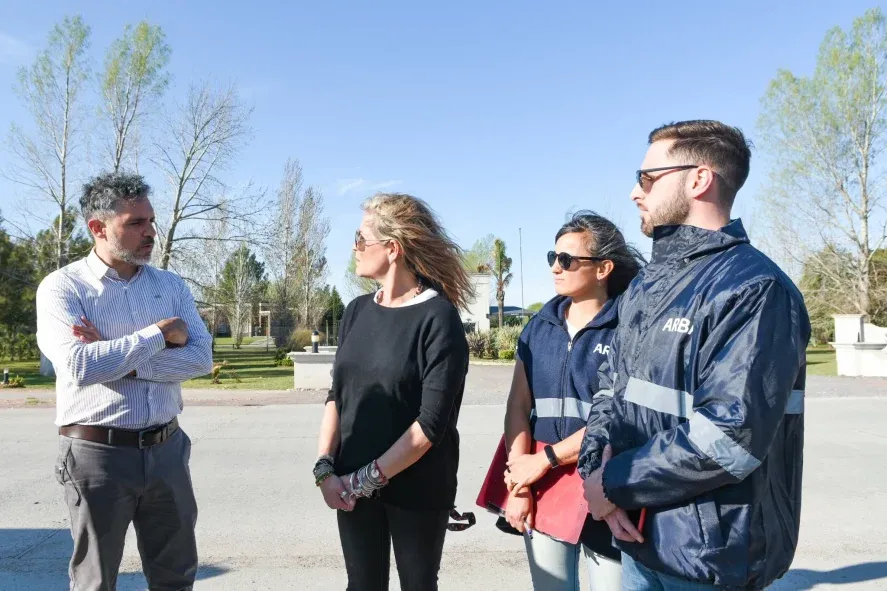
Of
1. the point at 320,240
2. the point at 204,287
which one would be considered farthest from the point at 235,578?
the point at 320,240

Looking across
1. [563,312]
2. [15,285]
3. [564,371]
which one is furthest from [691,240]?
[15,285]

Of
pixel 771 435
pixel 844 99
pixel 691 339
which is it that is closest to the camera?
pixel 771 435

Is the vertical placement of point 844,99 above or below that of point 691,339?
above

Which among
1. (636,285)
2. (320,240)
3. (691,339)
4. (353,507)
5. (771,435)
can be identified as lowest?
(353,507)

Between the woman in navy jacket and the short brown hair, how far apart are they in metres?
0.93

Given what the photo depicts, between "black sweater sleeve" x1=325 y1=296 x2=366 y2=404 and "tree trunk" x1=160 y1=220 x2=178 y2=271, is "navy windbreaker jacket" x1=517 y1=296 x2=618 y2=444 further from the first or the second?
"tree trunk" x1=160 y1=220 x2=178 y2=271

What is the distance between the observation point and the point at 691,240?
1962 millimetres

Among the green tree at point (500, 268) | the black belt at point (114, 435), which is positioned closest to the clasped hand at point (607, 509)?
the black belt at point (114, 435)

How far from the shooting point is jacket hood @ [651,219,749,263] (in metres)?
1.89

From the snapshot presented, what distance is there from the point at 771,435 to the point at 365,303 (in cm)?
179

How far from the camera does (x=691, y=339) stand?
1788 mm

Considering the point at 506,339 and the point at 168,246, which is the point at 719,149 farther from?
the point at 168,246

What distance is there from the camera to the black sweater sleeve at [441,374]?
2.49 m

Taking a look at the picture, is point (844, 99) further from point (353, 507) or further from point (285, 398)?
point (353, 507)
